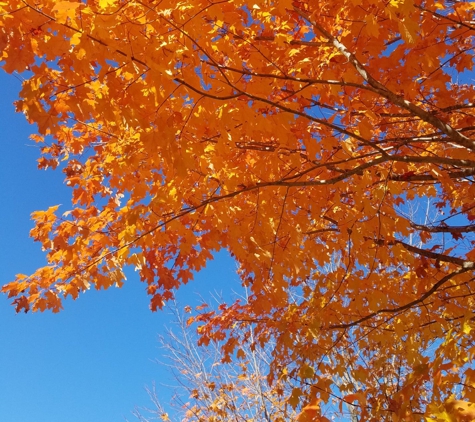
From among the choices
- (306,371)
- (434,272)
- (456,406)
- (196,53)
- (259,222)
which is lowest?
(456,406)

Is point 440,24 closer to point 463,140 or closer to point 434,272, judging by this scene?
point 463,140

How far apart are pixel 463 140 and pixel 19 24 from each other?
264cm

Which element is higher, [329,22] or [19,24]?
[329,22]

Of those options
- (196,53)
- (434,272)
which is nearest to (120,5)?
(196,53)

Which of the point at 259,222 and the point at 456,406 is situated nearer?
the point at 456,406

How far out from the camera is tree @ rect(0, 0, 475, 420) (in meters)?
2.14

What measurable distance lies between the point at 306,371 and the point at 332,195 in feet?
5.71

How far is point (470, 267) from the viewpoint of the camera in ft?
10.9

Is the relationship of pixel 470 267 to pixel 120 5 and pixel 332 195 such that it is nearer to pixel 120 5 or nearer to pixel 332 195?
pixel 332 195

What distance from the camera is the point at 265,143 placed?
10.7 feet

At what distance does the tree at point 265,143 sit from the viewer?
214 cm

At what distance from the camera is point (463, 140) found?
2.36m

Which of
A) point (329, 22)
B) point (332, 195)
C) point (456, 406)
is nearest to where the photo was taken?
point (456, 406)

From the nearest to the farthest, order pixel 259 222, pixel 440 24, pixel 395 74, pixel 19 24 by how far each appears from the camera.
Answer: pixel 19 24
pixel 440 24
pixel 395 74
pixel 259 222
